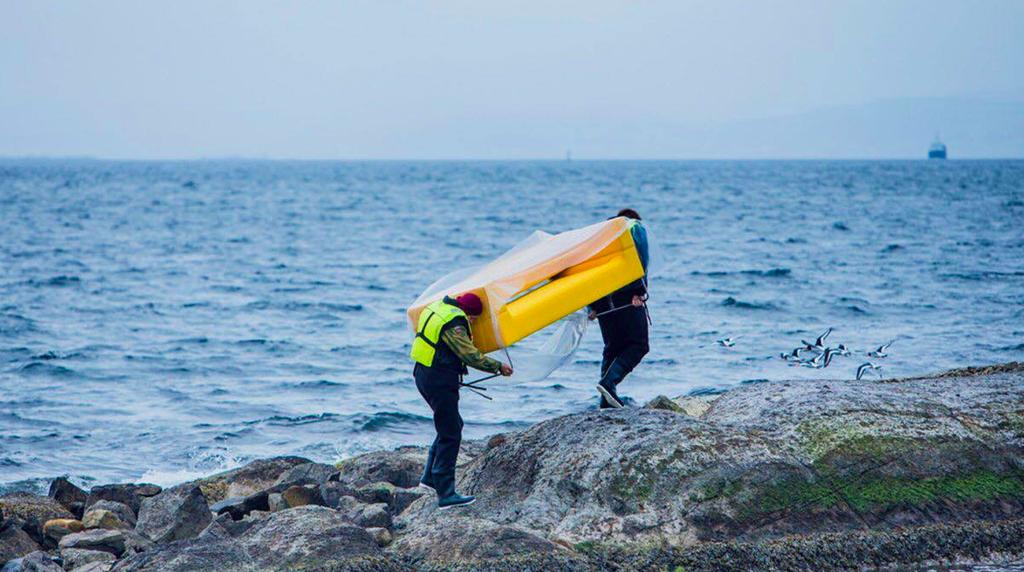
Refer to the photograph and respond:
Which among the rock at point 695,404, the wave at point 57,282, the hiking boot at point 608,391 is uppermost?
the hiking boot at point 608,391

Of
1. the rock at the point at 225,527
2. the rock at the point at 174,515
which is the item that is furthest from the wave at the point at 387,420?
the rock at the point at 225,527

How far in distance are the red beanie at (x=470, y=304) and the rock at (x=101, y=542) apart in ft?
11.1

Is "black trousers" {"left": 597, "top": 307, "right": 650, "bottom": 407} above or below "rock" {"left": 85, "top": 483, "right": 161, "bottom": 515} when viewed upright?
above

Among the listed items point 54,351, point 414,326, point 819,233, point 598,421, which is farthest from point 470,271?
point 819,233

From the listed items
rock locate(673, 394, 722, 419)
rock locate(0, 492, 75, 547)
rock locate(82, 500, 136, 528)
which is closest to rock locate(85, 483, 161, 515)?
rock locate(82, 500, 136, 528)

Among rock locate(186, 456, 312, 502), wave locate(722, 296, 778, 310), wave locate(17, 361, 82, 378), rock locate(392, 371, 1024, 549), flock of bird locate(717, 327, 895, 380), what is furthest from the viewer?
wave locate(722, 296, 778, 310)

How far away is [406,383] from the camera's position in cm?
1969

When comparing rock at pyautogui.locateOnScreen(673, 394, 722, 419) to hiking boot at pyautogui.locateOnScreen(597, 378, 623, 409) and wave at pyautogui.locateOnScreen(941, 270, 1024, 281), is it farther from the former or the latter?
wave at pyautogui.locateOnScreen(941, 270, 1024, 281)

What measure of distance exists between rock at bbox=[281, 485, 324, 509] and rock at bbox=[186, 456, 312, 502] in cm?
150

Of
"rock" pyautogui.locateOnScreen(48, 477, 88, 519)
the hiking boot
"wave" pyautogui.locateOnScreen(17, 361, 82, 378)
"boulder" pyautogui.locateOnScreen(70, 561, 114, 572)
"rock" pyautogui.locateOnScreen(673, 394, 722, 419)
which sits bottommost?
"wave" pyautogui.locateOnScreen(17, 361, 82, 378)

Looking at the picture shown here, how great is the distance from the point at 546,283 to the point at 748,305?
1893cm

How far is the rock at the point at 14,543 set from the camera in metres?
9.45

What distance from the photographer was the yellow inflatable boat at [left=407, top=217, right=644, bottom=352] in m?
9.70

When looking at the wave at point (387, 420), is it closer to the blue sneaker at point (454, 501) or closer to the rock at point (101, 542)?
the rock at point (101, 542)
